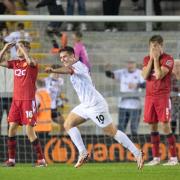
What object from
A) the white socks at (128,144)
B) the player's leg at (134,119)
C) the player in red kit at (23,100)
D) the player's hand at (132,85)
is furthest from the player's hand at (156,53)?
the player's hand at (132,85)

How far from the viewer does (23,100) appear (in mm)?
13945

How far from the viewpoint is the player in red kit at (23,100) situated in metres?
13.8

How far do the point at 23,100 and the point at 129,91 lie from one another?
3.58 meters

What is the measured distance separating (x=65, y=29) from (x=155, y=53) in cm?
393

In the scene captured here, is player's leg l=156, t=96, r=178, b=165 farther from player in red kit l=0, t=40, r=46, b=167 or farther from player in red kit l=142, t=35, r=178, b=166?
player in red kit l=0, t=40, r=46, b=167

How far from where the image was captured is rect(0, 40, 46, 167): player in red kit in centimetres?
1382

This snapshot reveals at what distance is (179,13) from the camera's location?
2166 centimetres

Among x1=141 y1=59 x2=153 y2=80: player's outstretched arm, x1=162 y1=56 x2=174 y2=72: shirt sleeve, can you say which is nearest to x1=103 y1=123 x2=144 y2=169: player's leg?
x1=141 y1=59 x2=153 y2=80: player's outstretched arm

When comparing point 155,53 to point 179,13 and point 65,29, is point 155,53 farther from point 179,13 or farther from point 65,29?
point 179,13

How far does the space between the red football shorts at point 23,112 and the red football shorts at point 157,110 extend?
1895 millimetres

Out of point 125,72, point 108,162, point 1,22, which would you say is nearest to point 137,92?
point 125,72

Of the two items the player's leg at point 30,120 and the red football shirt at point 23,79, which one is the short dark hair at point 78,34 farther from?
the player's leg at point 30,120

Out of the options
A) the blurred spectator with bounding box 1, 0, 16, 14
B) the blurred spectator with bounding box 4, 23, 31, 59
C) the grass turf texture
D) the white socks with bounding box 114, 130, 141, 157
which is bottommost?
the grass turf texture

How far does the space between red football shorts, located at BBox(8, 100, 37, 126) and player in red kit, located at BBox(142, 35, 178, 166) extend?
6.22ft
